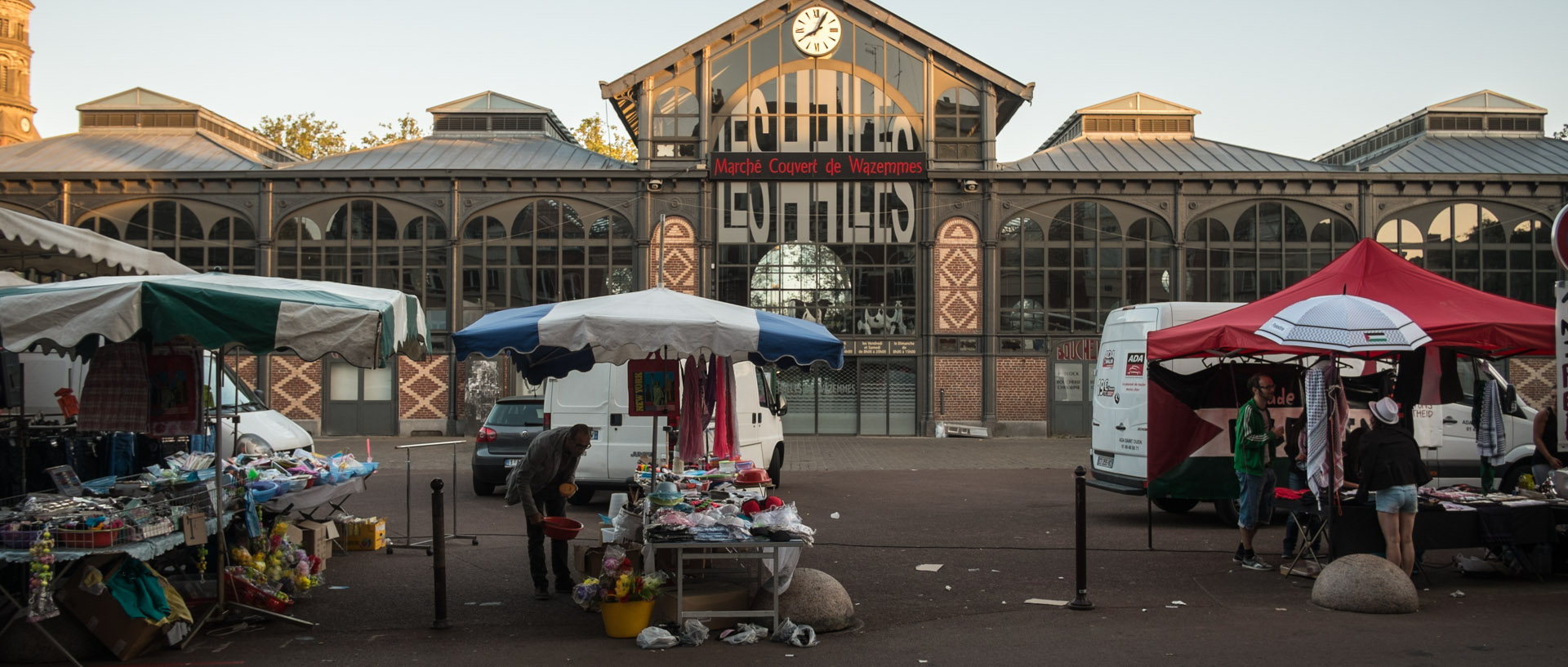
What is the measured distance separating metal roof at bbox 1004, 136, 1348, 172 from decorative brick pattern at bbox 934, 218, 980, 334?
7.25 feet

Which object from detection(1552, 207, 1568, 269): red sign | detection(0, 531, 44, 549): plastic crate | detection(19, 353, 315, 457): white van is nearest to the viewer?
detection(0, 531, 44, 549): plastic crate

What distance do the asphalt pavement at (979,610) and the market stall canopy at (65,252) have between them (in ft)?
10.5

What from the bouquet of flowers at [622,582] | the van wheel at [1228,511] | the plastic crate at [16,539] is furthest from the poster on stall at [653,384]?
the van wheel at [1228,511]

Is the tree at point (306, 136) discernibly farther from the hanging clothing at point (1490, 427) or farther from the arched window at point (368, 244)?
the hanging clothing at point (1490, 427)

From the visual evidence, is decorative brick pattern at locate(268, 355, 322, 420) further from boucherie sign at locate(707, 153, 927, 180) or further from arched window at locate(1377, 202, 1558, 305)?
arched window at locate(1377, 202, 1558, 305)

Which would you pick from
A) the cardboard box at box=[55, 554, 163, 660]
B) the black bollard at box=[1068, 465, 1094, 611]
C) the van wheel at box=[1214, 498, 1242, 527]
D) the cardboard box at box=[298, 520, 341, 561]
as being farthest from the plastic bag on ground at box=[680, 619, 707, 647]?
the van wheel at box=[1214, 498, 1242, 527]

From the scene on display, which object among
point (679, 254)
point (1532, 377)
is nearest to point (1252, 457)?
point (679, 254)

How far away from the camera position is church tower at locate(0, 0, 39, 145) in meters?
54.4

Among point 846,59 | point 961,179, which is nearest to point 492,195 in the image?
point 846,59

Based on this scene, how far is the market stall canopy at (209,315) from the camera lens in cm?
655

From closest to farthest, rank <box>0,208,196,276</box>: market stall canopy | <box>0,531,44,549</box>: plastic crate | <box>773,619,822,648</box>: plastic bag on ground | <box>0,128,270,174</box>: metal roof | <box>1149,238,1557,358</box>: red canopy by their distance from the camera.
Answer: <box>0,531,44,549</box>: plastic crate, <box>773,619,822,648</box>: plastic bag on ground, <box>0,208,196,276</box>: market stall canopy, <box>1149,238,1557,358</box>: red canopy, <box>0,128,270,174</box>: metal roof

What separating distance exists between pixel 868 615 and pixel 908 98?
77.4 feet

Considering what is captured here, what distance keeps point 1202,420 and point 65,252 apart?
35.7 feet

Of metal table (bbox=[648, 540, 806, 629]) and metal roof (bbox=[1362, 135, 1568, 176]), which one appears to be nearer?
metal table (bbox=[648, 540, 806, 629])
